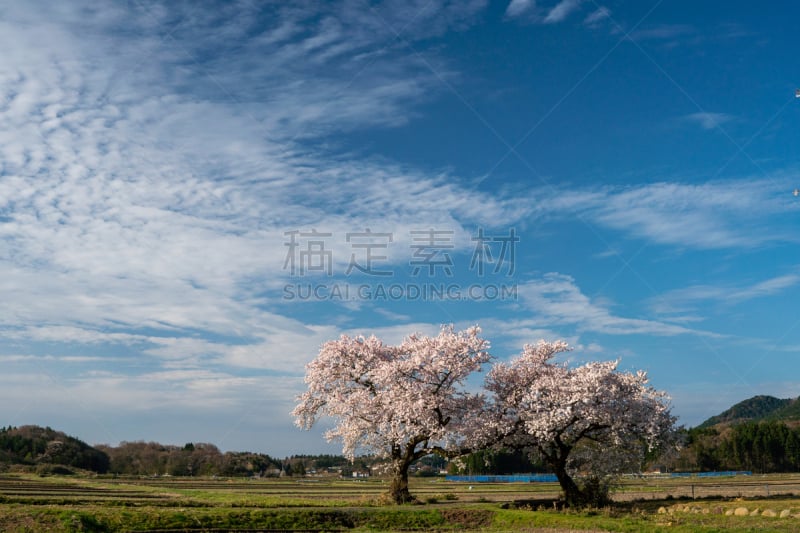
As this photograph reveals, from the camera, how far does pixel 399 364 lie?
3906 cm

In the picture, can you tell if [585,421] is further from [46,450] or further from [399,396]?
[46,450]

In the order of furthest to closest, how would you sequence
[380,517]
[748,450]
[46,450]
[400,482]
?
1. [748,450]
2. [46,450]
3. [400,482]
4. [380,517]

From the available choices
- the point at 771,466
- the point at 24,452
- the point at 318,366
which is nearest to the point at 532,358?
the point at 318,366

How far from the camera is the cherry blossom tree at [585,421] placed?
34156mm

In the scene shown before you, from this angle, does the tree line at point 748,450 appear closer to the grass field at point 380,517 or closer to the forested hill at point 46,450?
the grass field at point 380,517

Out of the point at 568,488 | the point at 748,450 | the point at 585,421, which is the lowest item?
the point at 748,450

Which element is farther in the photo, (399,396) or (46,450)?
(46,450)

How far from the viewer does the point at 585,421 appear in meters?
34.5

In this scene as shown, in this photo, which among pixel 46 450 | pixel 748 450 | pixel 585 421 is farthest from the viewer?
pixel 748 450

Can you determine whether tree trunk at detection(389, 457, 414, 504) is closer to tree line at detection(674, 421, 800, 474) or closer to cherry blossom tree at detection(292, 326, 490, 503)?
cherry blossom tree at detection(292, 326, 490, 503)

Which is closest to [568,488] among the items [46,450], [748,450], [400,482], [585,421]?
[585,421]

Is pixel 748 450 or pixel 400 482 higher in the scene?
pixel 400 482

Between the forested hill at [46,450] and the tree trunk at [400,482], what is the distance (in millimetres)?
87353

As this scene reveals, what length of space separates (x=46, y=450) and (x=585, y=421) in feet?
347
